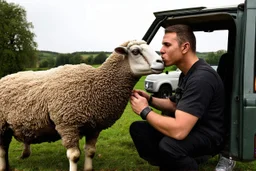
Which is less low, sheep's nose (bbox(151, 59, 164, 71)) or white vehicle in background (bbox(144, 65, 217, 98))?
sheep's nose (bbox(151, 59, 164, 71))

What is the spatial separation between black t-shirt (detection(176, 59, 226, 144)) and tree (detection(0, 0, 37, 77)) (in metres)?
48.4

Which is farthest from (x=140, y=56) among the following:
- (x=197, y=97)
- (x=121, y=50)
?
(x=197, y=97)

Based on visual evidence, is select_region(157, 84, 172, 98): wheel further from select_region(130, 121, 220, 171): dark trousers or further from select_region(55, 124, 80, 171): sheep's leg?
select_region(130, 121, 220, 171): dark trousers

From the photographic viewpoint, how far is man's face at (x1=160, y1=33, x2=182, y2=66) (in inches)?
126

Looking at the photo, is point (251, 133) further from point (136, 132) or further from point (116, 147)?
point (116, 147)

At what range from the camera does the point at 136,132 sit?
3732 millimetres

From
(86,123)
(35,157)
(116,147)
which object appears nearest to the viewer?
(86,123)

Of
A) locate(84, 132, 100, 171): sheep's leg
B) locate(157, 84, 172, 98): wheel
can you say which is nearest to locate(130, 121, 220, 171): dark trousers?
locate(84, 132, 100, 171): sheep's leg

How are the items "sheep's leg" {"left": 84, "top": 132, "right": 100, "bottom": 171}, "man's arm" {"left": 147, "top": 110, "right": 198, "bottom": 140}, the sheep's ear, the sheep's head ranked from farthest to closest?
"sheep's leg" {"left": 84, "top": 132, "right": 100, "bottom": 171} → the sheep's ear → the sheep's head → "man's arm" {"left": 147, "top": 110, "right": 198, "bottom": 140}

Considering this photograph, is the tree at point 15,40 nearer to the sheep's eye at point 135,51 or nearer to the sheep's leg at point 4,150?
the sheep's leg at point 4,150

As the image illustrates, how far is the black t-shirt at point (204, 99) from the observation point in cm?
293

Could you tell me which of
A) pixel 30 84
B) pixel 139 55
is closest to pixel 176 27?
pixel 139 55

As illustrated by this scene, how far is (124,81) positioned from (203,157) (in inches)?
55.8

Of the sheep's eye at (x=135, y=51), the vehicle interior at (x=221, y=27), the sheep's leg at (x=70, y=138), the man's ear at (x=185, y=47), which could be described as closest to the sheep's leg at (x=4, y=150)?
the sheep's leg at (x=70, y=138)
